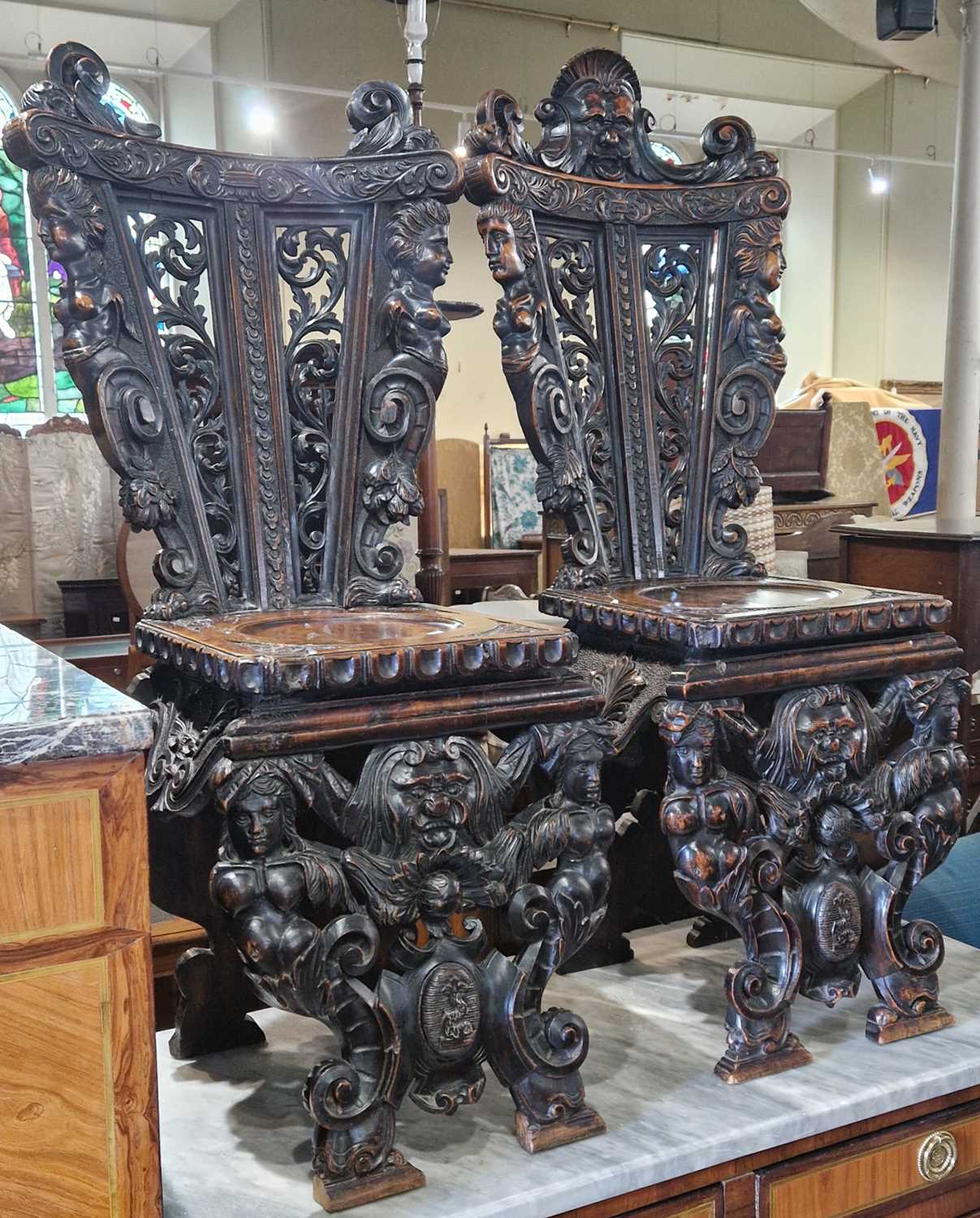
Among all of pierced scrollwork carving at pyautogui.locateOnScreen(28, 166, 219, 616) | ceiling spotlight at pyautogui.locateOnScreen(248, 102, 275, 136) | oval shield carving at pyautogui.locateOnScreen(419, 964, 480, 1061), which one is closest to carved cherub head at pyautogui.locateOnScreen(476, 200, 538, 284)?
pierced scrollwork carving at pyautogui.locateOnScreen(28, 166, 219, 616)

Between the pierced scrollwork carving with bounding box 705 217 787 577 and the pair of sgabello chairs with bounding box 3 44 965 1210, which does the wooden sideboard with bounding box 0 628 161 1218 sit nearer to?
the pair of sgabello chairs with bounding box 3 44 965 1210

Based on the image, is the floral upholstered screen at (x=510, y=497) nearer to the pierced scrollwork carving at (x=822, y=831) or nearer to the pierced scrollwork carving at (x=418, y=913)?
the pierced scrollwork carving at (x=822, y=831)

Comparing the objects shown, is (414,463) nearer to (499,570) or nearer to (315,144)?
(499,570)

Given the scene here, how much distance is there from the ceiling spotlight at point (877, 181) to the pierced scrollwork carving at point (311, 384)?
347 inches

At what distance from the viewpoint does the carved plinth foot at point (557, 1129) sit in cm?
128

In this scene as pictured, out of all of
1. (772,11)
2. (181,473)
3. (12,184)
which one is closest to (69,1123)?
(181,473)

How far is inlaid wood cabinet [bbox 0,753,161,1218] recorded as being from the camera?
3.19 ft

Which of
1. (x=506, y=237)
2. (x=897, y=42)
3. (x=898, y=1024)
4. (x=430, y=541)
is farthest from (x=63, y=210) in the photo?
(x=897, y=42)

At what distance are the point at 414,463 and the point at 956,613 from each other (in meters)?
2.21

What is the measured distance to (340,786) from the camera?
1.22 metres

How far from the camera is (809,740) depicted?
1455 millimetres

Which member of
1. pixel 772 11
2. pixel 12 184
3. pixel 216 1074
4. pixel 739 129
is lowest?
pixel 216 1074

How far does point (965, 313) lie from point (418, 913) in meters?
4.15

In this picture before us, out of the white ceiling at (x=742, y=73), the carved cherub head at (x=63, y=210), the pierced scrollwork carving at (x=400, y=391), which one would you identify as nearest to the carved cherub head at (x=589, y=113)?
the pierced scrollwork carving at (x=400, y=391)
